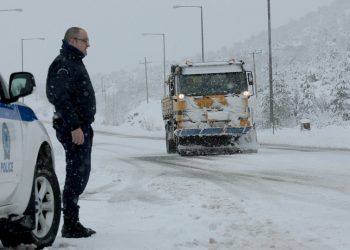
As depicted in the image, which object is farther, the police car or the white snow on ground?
the white snow on ground

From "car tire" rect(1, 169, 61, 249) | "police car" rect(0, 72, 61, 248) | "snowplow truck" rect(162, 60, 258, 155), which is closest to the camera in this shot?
"police car" rect(0, 72, 61, 248)

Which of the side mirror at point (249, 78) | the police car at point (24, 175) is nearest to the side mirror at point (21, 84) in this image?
the police car at point (24, 175)

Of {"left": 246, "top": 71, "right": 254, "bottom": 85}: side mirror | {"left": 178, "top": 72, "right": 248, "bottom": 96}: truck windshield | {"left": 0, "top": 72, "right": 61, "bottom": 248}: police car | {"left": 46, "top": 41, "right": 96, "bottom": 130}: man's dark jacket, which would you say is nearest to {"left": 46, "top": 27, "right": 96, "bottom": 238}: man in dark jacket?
{"left": 46, "top": 41, "right": 96, "bottom": 130}: man's dark jacket

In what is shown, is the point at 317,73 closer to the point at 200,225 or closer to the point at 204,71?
the point at 204,71

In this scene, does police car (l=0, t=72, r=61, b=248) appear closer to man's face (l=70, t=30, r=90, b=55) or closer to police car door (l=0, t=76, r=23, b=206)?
police car door (l=0, t=76, r=23, b=206)

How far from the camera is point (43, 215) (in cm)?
556

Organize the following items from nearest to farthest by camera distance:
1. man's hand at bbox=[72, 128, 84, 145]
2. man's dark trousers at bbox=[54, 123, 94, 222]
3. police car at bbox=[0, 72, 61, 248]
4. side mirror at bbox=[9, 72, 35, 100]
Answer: police car at bbox=[0, 72, 61, 248] < side mirror at bbox=[9, 72, 35, 100] < man's hand at bbox=[72, 128, 84, 145] < man's dark trousers at bbox=[54, 123, 94, 222]

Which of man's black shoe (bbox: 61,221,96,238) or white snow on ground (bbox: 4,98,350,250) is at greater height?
man's black shoe (bbox: 61,221,96,238)

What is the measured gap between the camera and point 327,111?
7219cm

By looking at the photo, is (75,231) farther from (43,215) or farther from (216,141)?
(216,141)

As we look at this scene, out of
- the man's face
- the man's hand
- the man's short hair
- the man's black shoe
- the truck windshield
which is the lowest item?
the man's black shoe

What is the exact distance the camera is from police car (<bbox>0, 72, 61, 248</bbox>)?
4773 mm

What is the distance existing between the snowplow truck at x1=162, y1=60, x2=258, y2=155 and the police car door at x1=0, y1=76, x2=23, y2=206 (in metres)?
13.6

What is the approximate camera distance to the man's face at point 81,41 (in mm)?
6086
